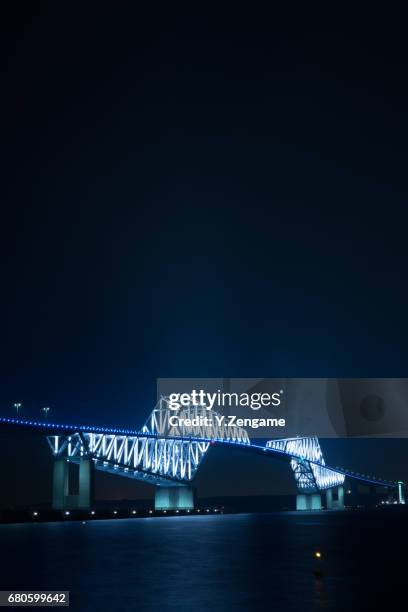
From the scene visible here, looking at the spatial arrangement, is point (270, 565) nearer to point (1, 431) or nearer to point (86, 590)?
point (86, 590)

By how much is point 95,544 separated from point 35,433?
6817cm

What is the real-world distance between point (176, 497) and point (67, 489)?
61.3 m

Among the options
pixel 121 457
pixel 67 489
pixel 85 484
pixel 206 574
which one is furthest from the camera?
pixel 121 457

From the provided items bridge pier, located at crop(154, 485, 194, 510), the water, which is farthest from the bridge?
the water

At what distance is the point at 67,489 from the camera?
140 metres

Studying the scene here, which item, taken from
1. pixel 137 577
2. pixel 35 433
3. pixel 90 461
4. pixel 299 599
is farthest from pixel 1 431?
pixel 299 599

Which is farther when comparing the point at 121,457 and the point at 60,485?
the point at 121,457

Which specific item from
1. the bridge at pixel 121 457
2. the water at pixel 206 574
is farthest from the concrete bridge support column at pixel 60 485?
the water at pixel 206 574

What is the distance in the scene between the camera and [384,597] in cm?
3475

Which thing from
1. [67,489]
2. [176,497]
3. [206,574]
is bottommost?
[176,497]

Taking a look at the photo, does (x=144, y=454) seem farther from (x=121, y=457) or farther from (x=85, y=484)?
(x=85, y=484)

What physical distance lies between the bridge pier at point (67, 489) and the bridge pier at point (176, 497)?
5479 centimetres

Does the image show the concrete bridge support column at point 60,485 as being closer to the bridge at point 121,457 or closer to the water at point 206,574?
the bridge at point 121,457

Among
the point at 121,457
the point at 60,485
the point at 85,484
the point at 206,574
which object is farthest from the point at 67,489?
the point at 206,574
